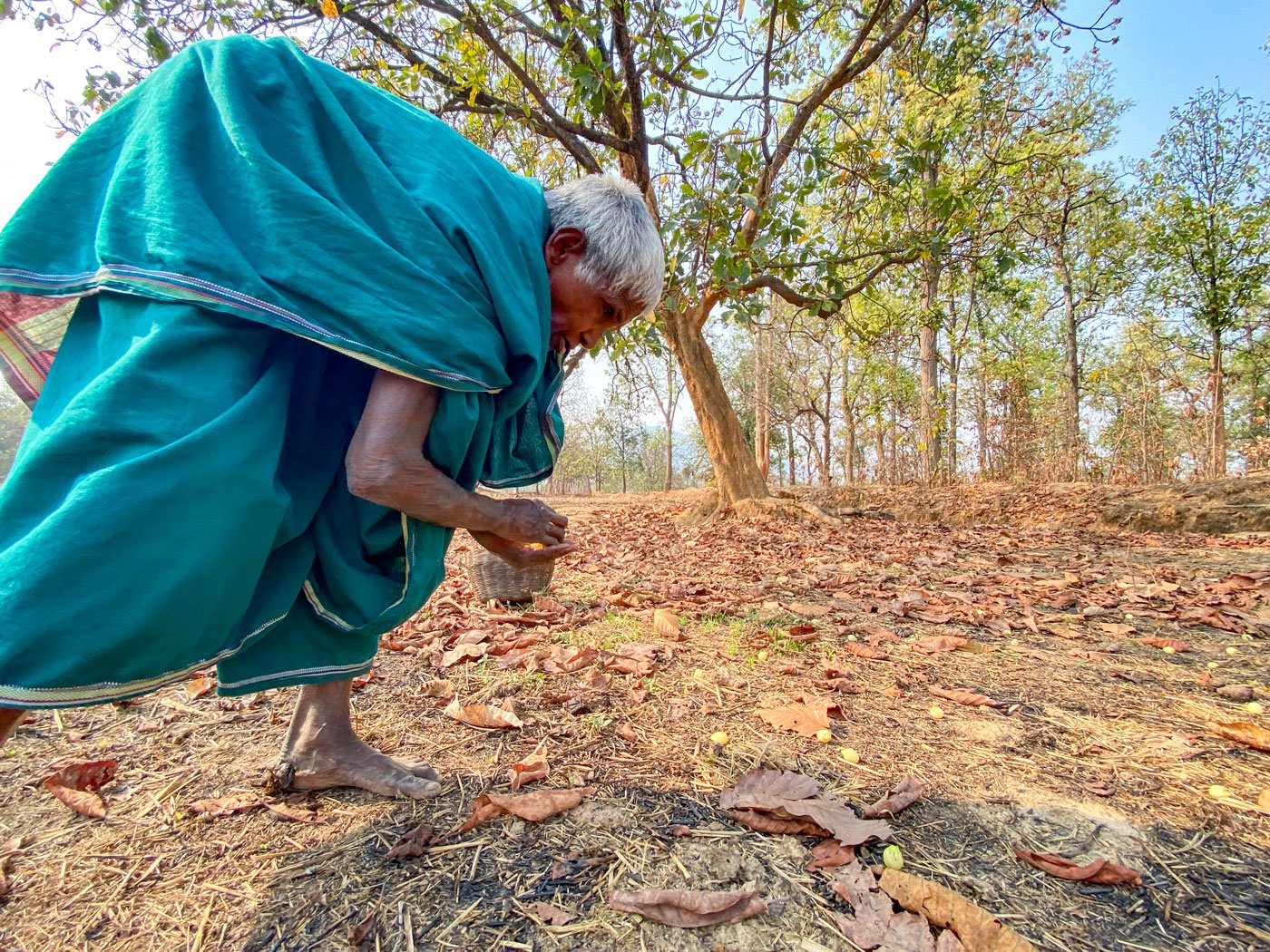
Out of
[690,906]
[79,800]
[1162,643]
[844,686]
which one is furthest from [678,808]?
[1162,643]

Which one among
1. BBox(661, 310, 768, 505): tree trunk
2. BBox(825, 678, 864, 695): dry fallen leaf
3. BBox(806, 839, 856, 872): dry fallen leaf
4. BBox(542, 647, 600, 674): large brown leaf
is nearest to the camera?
BBox(806, 839, 856, 872): dry fallen leaf

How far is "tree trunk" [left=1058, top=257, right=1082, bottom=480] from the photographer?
1121cm

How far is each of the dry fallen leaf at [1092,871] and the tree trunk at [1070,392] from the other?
11.8 meters

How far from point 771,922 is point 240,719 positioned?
6.60 ft

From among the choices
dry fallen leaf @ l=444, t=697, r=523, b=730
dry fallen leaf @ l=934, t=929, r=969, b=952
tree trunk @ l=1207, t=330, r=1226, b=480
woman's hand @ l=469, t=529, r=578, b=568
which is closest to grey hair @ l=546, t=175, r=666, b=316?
woman's hand @ l=469, t=529, r=578, b=568

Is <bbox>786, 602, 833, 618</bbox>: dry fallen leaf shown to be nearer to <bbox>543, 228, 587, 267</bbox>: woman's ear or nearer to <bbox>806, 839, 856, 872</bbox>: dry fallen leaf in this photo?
<bbox>806, 839, 856, 872</bbox>: dry fallen leaf

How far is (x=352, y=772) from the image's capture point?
1.75 metres

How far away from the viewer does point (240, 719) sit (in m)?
2.26

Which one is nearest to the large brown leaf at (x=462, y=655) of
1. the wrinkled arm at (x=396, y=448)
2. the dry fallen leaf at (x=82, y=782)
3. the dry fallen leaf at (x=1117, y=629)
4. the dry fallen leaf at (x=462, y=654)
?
the dry fallen leaf at (x=462, y=654)

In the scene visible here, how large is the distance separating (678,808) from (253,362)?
4.93ft

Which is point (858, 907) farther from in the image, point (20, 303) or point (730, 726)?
point (20, 303)

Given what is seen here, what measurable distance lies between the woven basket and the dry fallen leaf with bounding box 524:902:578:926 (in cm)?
232

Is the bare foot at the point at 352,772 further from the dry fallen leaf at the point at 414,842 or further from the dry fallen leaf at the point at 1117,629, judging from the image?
the dry fallen leaf at the point at 1117,629

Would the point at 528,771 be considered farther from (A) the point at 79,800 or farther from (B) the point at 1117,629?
(B) the point at 1117,629
